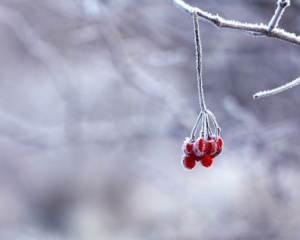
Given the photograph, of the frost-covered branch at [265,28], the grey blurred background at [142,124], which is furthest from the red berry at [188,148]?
the grey blurred background at [142,124]

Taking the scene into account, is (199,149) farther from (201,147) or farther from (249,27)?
(249,27)

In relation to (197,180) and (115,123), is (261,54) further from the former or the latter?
(197,180)

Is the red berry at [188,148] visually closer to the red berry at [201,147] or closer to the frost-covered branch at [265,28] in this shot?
the red berry at [201,147]

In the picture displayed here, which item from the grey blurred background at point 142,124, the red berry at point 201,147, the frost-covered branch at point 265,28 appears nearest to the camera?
the frost-covered branch at point 265,28

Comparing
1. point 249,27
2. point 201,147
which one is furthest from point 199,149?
point 249,27

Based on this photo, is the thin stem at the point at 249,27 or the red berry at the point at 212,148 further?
the red berry at the point at 212,148

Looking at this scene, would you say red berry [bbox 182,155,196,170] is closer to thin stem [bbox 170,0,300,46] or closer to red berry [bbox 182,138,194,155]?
red berry [bbox 182,138,194,155]

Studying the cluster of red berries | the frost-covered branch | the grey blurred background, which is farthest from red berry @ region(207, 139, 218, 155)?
the grey blurred background

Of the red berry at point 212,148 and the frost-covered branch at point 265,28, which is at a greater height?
the frost-covered branch at point 265,28

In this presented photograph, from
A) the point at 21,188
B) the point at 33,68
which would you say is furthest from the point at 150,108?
the point at 33,68
